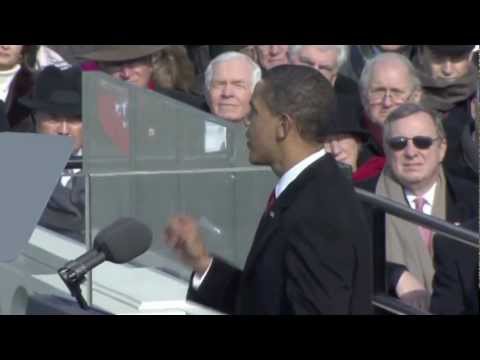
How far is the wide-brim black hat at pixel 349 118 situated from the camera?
692 centimetres

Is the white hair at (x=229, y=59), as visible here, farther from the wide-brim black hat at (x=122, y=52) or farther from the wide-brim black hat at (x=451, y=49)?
the wide-brim black hat at (x=451, y=49)

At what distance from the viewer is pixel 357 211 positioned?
4.05 metres

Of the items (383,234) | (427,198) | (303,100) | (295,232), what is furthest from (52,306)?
(427,198)

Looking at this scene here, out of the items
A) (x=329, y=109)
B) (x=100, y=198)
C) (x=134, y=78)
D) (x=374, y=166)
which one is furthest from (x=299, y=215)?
(x=134, y=78)

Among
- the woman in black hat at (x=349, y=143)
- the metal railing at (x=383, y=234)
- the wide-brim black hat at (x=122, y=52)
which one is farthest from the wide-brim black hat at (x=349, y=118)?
the metal railing at (x=383, y=234)

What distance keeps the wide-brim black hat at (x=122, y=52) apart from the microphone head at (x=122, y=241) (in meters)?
3.85

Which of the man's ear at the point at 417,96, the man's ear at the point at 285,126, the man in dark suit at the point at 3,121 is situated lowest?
the man in dark suit at the point at 3,121

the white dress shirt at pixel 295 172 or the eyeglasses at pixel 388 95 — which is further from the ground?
the eyeglasses at pixel 388 95

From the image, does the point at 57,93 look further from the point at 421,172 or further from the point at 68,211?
the point at 68,211

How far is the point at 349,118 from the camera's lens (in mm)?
7047

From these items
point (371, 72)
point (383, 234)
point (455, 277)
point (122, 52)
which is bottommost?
point (455, 277)

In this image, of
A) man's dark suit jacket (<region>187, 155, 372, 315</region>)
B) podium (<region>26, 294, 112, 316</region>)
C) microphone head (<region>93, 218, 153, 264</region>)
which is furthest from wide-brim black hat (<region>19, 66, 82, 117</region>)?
microphone head (<region>93, 218, 153, 264</region>)

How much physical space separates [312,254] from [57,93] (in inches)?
141

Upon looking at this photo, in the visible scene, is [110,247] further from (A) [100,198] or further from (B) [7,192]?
(A) [100,198]
